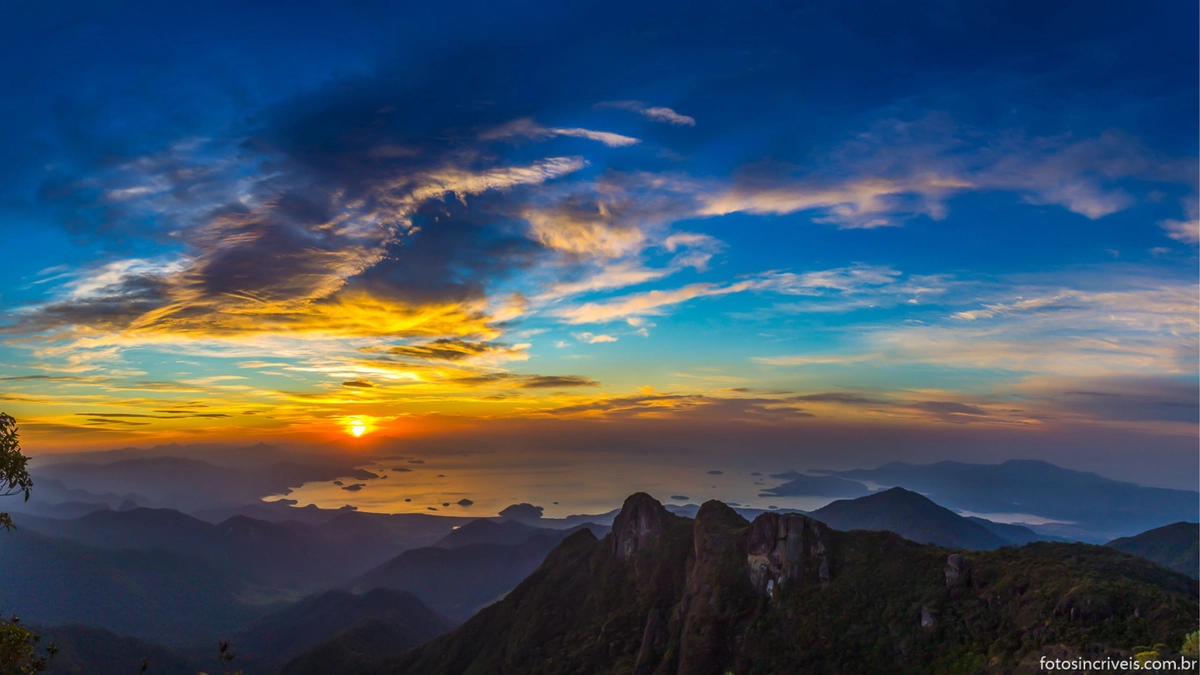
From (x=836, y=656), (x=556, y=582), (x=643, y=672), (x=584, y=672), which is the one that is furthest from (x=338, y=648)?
(x=836, y=656)

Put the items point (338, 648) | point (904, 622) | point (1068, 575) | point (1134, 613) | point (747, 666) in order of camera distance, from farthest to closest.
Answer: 1. point (338, 648)
2. point (747, 666)
3. point (904, 622)
4. point (1068, 575)
5. point (1134, 613)

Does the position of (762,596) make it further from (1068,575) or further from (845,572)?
(1068,575)

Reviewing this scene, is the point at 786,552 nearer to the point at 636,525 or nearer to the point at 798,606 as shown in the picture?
the point at 798,606

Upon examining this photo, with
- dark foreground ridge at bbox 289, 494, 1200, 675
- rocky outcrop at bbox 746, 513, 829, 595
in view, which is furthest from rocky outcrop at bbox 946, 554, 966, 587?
rocky outcrop at bbox 746, 513, 829, 595

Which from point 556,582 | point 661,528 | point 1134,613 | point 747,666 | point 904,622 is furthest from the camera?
point 556,582

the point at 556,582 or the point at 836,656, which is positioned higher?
the point at 836,656

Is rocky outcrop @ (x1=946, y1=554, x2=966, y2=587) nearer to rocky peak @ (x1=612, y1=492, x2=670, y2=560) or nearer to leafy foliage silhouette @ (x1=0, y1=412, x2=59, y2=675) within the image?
rocky peak @ (x1=612, y1=492, x2=670, y2=560)
